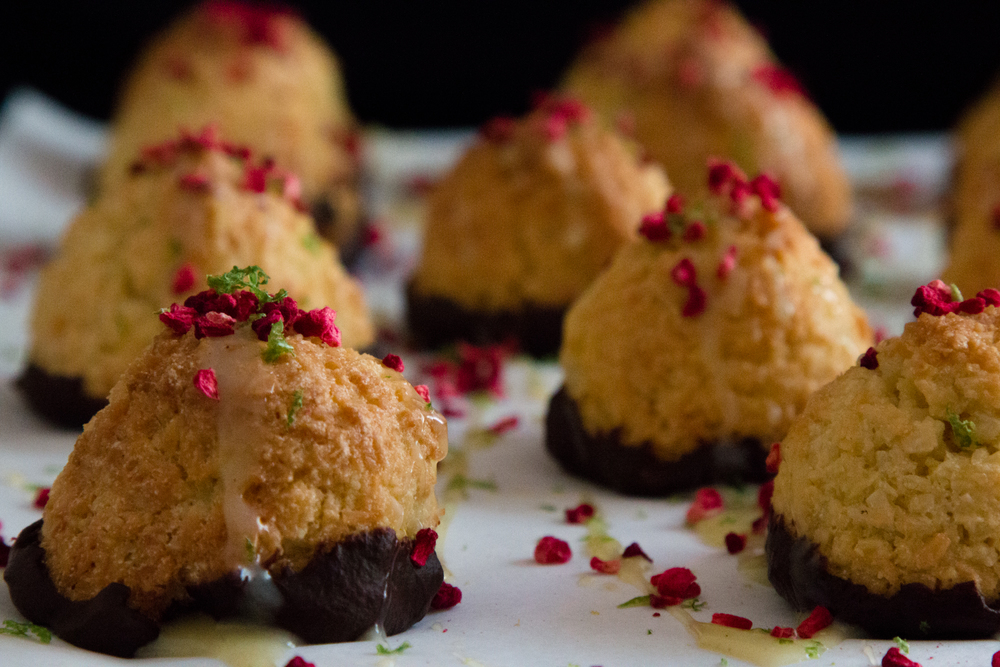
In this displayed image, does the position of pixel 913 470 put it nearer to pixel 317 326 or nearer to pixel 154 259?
pixel 317 326

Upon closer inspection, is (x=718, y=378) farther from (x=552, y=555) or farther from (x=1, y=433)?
(x=1, y=433)

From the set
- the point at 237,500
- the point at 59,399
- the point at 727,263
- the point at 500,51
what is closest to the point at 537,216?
the point at 727,263

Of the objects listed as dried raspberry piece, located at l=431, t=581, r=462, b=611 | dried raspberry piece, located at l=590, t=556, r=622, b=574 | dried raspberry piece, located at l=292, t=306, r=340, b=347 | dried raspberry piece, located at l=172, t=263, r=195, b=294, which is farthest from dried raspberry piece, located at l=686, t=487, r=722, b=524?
dried raspberry piece, located at l=172, t=263, r=195, b=294

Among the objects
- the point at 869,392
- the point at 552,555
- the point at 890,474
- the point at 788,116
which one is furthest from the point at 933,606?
the point at 788,116

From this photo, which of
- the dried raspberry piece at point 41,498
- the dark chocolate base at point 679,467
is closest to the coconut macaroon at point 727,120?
the dark chocolate base at point 679,467

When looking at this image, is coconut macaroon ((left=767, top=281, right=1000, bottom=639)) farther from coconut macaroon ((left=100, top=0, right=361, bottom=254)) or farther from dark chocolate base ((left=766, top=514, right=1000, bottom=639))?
coconut macaroon ((left=100, top=0, right=361, bottom=254))

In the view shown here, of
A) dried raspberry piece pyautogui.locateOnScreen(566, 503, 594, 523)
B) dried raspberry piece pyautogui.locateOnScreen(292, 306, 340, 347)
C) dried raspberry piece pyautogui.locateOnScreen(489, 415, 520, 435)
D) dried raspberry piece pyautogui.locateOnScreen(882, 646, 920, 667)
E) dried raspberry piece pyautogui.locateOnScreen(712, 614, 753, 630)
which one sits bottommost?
dried raspberry piece pyautogui.locateOnScreen(489, 415, 520, 435)
